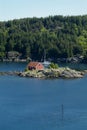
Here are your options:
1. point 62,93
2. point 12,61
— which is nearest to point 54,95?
point 62,93

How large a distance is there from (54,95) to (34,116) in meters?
12.5

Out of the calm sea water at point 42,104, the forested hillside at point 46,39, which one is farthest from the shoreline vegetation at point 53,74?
the forested hillside at point 46,39

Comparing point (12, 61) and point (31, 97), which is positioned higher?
point (31, 97)

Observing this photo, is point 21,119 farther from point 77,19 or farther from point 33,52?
point 77,19

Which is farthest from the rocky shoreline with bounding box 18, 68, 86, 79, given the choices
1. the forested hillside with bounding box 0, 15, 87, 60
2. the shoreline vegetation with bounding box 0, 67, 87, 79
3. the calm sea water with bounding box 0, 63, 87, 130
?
the forested hillside with bounding box 0, 15, 87, 60

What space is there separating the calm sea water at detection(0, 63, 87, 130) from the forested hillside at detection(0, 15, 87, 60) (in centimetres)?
3752

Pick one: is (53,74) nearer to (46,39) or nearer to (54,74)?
(54,74)

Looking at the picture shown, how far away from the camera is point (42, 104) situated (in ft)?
180

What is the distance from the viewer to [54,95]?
201 feet

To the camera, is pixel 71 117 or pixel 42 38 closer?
pixel 71 117

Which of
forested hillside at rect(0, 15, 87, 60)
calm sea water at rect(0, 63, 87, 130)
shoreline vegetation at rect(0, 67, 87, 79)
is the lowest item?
forested hillside at rect(0, 15, 87, 60)

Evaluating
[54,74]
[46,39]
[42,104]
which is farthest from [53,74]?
[46,39]

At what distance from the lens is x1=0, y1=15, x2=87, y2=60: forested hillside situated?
11331 cm

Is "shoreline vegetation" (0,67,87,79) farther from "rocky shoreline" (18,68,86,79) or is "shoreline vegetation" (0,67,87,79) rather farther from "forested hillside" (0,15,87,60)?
"forested hillside" (0,15,87,60)
